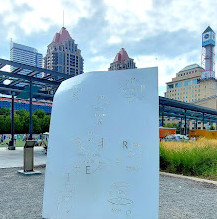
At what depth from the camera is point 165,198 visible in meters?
5.20

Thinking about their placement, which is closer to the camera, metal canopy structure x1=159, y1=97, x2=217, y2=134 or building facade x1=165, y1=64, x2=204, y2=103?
metal canopy structure x1=159, y1=97, x2=217, y2=134

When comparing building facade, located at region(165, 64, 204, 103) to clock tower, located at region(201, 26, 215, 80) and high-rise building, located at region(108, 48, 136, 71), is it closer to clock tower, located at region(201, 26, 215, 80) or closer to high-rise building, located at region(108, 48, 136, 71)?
clock tower, located at region(201, 26, 215, 80)

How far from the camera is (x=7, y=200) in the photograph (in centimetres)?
500

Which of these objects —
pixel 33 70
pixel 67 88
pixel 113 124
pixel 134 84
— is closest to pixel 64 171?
pixel 113 124

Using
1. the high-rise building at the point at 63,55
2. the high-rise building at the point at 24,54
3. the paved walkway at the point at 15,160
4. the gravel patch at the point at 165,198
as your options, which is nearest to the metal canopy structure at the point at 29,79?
the paved walkway at the point at 15,160

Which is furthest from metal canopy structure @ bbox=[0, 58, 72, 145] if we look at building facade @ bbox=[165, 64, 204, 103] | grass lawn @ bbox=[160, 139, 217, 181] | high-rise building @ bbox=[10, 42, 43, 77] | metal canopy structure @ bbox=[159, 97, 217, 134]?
high-rise building @ bbox=[10, 42, 43, 77]

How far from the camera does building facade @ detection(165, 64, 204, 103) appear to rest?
9819cm

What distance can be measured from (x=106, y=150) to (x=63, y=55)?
3977 inches

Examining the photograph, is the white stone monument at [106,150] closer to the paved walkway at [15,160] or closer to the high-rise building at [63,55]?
the paved walkway at [15,160]

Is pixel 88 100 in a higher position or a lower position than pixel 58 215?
higher

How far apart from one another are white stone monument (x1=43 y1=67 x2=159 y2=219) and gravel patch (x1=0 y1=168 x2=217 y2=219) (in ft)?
4.57

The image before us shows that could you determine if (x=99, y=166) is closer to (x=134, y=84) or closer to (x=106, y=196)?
(x=106, y=196)

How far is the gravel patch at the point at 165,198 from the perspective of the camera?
4199 millimetres

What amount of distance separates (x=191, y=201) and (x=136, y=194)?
2.85 m
